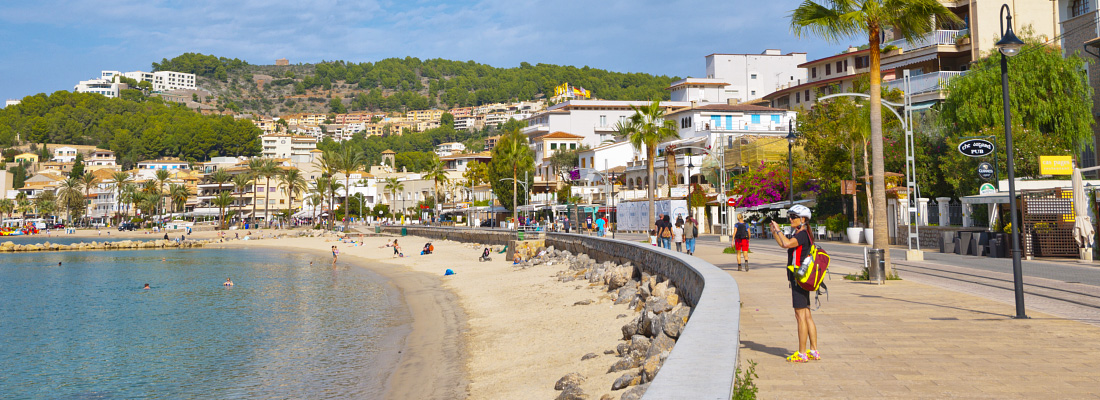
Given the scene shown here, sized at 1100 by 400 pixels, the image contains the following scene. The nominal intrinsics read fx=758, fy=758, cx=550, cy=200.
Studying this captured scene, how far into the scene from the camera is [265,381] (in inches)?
583

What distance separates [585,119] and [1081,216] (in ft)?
300

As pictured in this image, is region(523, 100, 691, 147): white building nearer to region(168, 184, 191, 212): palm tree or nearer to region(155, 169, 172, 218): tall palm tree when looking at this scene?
region(168, 184, 191, 212): palm tree

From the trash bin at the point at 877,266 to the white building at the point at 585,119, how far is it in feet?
305

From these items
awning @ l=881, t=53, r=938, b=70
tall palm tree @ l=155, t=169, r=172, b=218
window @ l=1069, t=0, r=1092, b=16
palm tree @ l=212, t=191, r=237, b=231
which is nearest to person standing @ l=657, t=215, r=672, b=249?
window @ l=1069, t=0, r=1092, b=16

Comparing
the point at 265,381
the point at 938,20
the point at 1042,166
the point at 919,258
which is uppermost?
the point at 938,20

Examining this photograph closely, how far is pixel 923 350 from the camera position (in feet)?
25.7

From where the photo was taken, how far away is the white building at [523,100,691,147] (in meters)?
110

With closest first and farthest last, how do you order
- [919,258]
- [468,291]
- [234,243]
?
[919,258]
[468,291]
[234,243]

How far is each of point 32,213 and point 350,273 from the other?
139464 millimetres

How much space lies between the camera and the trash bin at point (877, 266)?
15.0m

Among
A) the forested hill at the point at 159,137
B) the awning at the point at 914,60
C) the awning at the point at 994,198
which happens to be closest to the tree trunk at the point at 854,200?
the awning at the point at 994,198

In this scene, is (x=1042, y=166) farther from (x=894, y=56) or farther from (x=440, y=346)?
(x=894, y=56)

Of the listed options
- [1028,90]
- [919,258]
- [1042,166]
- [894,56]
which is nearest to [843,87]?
[894,56]

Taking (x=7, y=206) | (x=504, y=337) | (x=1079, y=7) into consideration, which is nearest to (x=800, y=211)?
(x=504, y=337)
